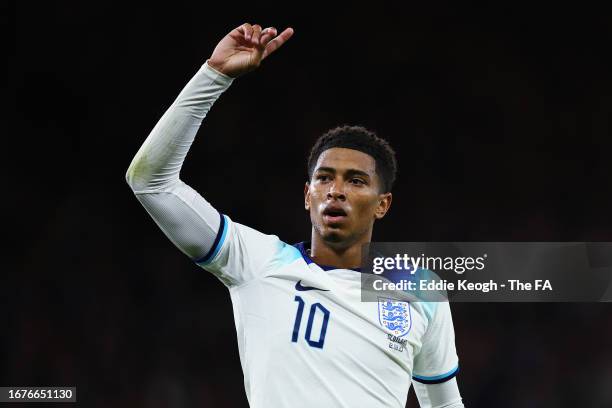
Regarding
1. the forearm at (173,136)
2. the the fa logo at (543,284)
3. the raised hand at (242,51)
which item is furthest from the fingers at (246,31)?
the the fa logo at (543,284)

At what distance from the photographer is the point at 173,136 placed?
2.83 meters

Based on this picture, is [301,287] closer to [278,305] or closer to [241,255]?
[278,305]

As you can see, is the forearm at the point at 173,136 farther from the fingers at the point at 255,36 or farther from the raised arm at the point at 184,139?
the fingers at the point at 255,36

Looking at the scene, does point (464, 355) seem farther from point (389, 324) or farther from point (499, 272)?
point (389, 324)

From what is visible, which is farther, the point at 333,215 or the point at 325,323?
the point at 333,215

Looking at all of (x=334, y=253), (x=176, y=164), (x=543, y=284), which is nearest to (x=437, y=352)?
(x=334, y=253)

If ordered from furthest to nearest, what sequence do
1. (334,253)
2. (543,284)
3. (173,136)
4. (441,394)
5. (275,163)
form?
(275,163)
(543,284)
(441,394)
(334,253)
(173,136)

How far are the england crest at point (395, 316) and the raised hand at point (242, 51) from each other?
1026mm

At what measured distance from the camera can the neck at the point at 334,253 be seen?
3.42m

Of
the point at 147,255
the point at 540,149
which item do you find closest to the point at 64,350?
the point at 147,255

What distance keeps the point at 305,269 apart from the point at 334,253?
20 centimetres

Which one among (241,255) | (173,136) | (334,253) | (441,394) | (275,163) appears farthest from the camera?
(275,163)

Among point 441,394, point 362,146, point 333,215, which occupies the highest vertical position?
point 362,146

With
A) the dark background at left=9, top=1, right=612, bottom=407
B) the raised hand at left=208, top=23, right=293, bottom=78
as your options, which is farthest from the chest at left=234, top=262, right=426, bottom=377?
the dark background at left=9, top=1, right=612, bottom=407
